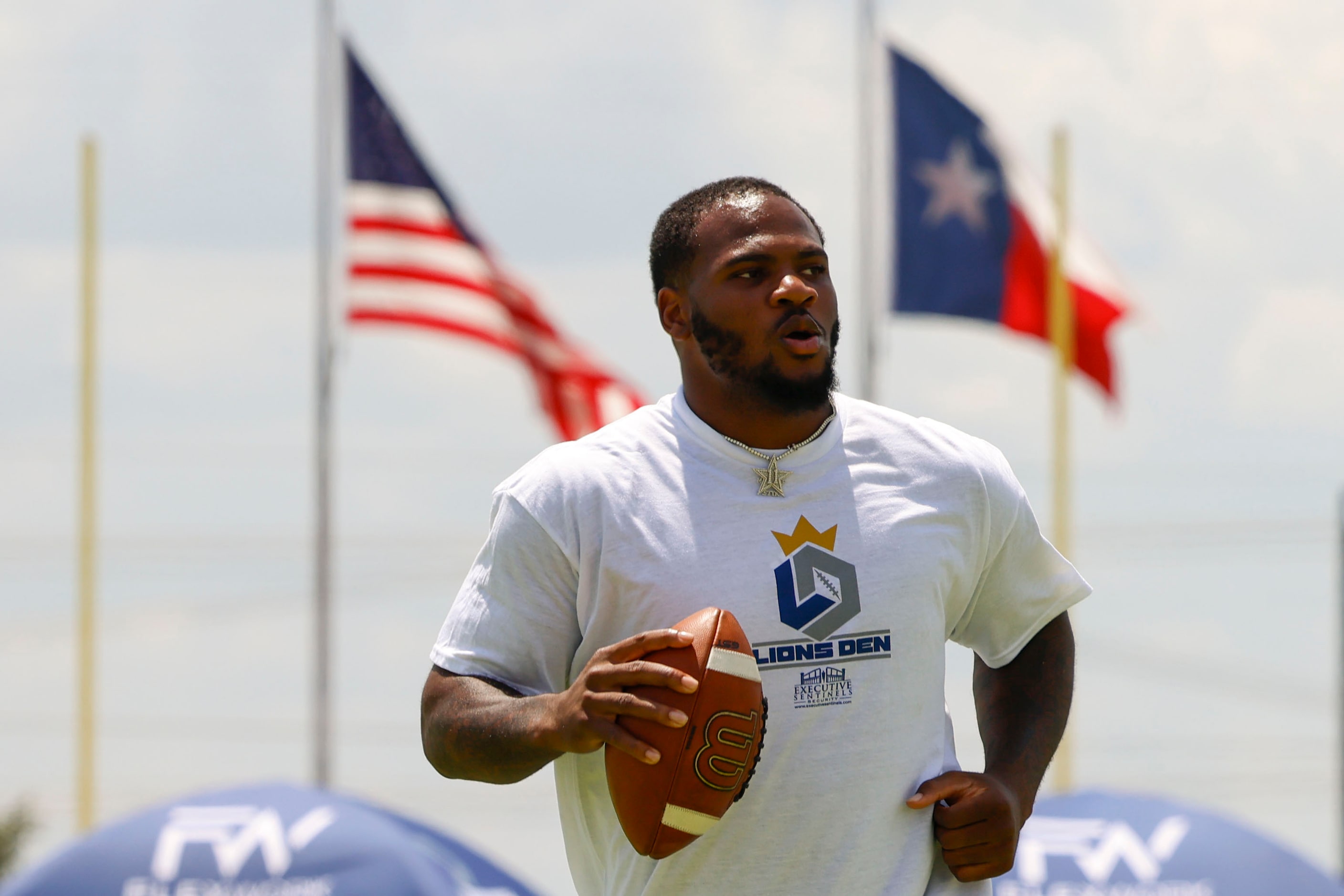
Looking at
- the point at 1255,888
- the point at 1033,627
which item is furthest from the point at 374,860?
the point at 1033,627

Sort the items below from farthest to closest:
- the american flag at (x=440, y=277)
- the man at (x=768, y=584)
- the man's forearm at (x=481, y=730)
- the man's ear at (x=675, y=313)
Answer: the american flag at (x=440, y=277), the man's ear at (x=675, y=313), the man at (x=768, y=584), the man's forearm at (x=481, y=730)

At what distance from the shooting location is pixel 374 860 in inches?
301

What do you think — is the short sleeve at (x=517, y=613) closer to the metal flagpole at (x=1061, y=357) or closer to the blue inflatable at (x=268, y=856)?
the blue inflatable at (x=268, y=856)

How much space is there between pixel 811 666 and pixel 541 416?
810cm

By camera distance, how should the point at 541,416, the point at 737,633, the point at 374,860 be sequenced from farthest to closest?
the point at 541,416 → the point at 374,860 → the point at 737,633

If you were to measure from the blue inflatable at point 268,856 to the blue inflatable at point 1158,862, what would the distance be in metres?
2.11

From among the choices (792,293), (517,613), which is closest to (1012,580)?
(792,293)

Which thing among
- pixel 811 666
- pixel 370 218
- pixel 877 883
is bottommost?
pixel 877 883

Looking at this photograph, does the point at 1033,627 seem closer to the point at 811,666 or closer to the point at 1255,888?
the point at 811,666

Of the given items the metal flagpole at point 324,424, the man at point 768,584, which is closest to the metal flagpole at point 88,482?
the metal flagpole at point 324,424

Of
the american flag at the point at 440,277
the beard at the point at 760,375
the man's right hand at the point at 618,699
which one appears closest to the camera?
the man's right hand at the point at 618,699

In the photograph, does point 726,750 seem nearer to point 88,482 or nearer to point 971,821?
point 971,821

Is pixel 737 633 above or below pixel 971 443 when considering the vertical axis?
below

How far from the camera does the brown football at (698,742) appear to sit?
2875 mm
